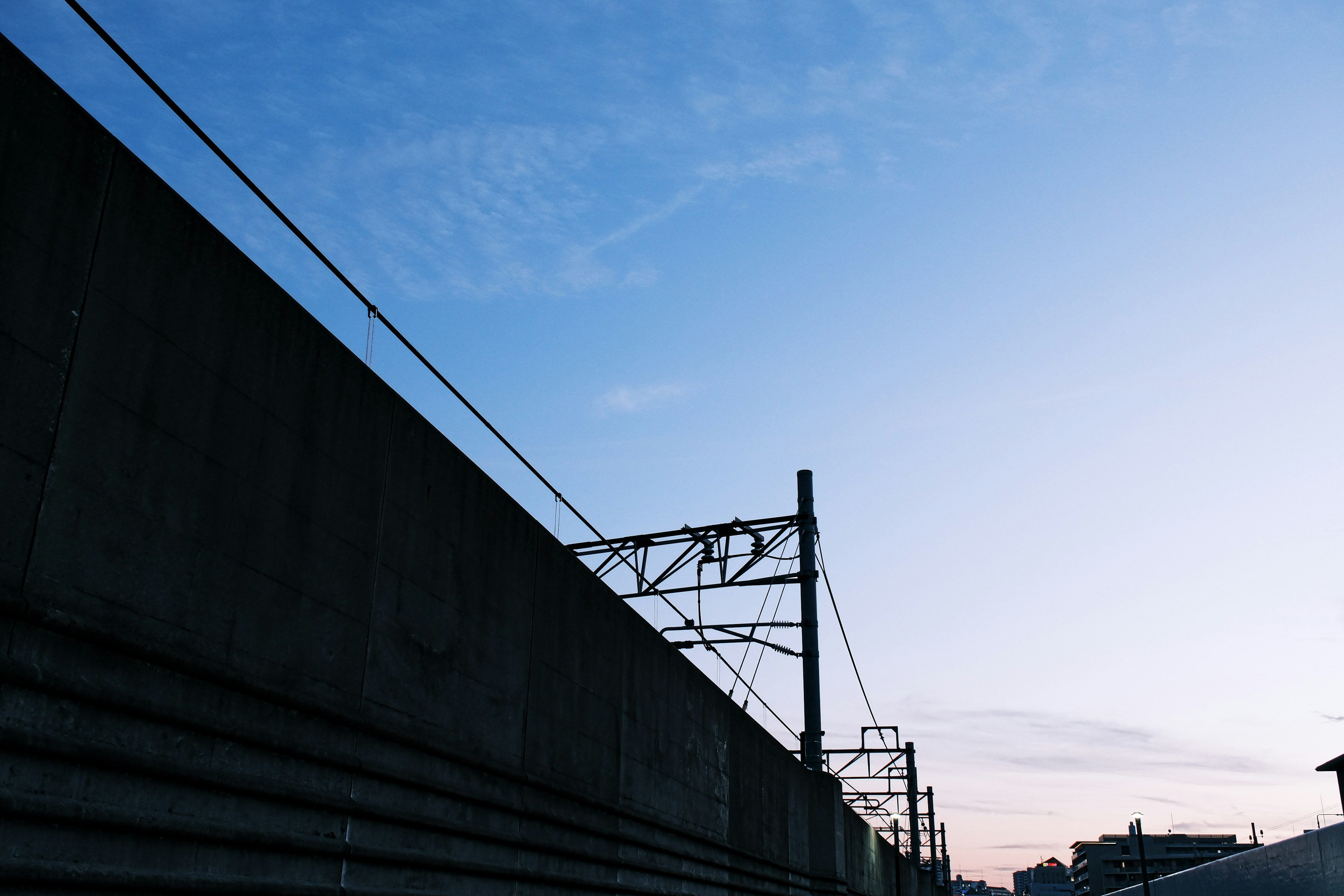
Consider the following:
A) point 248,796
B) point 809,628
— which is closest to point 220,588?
point 248,796

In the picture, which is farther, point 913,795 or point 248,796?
point 913,795

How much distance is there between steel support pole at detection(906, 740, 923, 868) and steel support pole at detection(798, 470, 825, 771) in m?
16.0

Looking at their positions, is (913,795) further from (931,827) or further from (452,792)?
(452,792)

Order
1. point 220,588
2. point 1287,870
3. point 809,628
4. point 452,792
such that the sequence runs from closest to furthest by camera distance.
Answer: point 220,588
point 452,792
point 809,628
point 1287,870

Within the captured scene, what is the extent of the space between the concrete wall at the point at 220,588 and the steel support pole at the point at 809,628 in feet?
43.0

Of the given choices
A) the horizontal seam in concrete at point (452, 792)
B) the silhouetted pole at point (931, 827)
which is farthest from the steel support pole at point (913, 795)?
the horizontal seam in concrete at point (452, 792)

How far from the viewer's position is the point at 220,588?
19.5ft

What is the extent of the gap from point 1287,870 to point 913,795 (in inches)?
509

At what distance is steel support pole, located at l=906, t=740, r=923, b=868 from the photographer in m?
39.2

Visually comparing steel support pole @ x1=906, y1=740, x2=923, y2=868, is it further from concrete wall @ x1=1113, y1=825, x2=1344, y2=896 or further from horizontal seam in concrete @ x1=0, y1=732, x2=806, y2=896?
horizontal seam in concrete @ x1=0, y1=732, x2=806, y2=896

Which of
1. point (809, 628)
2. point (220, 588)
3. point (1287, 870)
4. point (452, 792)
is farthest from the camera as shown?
point (1287, 870)

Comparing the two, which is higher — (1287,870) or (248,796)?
(248,796)

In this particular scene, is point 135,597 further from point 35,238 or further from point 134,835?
point 35,238

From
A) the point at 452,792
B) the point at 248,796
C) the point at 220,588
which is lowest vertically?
the point at 248,796
